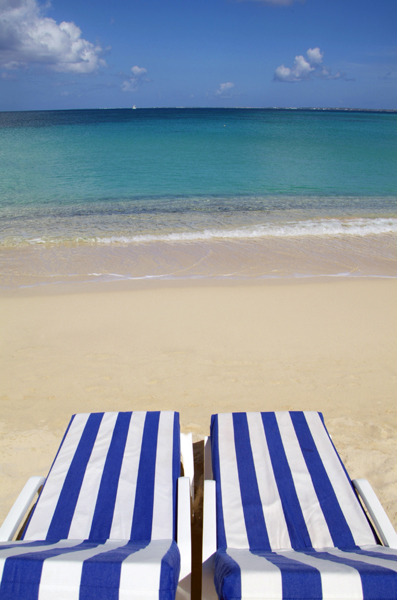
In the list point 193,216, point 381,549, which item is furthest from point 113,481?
point 193,216

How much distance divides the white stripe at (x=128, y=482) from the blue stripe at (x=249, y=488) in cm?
67

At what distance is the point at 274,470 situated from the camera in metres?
2.46

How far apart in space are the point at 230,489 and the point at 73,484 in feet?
3.24

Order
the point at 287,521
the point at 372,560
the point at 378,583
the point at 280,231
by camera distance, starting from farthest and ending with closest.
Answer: the point at 280,231, the point at 287,521, the point at 372,560, the point at 378,583

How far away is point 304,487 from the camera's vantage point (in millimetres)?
2344

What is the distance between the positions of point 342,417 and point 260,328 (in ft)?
5.29

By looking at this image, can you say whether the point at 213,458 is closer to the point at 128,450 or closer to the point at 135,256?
the point at 128,450

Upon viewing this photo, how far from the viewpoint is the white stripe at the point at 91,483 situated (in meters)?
2.11

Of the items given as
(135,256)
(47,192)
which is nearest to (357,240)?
(135,256)

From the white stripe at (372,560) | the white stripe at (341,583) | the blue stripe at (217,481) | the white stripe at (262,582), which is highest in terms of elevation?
the white stripe at (341,583)

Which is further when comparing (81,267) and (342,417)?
(81,267)

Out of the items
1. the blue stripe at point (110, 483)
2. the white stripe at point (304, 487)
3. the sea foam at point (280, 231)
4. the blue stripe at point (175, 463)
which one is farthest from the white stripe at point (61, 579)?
the sea foam at point (280, 231)

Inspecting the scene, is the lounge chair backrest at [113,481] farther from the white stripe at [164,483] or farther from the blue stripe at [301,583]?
the blue stripe at [301,583]

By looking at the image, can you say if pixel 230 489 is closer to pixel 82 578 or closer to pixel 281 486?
pixel 281 486
